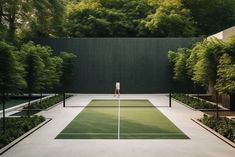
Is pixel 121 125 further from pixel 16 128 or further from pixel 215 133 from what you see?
pixel 16 128

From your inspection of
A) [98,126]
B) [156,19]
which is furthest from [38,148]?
[156,19]

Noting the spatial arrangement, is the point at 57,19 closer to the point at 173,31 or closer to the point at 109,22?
the point at 109,22

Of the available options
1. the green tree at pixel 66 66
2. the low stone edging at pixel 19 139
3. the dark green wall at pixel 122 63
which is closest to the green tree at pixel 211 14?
the dark green wall at pixel 122 63

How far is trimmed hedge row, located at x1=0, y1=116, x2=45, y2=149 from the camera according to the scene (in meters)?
17.7

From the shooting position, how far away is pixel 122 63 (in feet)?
165

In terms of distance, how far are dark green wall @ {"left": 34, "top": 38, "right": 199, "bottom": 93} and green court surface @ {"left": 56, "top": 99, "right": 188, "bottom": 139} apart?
733 inches

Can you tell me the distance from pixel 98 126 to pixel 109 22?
4287 cm

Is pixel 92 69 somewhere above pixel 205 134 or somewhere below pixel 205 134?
above

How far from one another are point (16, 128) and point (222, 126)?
29.9 feet

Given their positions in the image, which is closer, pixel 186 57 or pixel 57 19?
pixel 186 57

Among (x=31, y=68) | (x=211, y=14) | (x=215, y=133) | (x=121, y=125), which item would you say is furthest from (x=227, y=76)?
(x=211, y=14)

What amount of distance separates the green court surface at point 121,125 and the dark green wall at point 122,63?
18606 millimetres

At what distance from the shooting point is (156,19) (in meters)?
61.5

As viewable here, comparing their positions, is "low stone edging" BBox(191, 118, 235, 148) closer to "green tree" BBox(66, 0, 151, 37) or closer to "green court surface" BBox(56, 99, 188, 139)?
"green court surface" BBox(56, 99, 188, 139)
